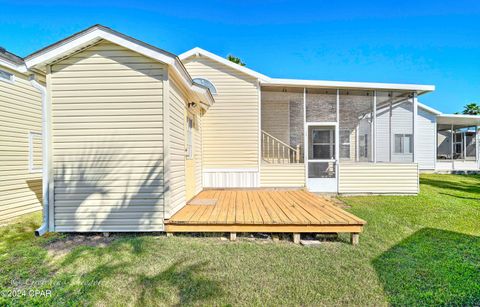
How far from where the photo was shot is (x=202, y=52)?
24.1ft

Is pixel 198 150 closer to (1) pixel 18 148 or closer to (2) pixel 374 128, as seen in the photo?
(1) pixel 18 148

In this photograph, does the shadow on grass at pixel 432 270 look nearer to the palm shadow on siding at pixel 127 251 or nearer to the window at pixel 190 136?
the palm shadow on siding at pixel 127 251

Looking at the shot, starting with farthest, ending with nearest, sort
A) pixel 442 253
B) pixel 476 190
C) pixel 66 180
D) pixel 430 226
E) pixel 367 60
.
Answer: pixel 367 60 → pixel 476 190 → pixel 430 226 → pixel 66 180 → pixel 442 253

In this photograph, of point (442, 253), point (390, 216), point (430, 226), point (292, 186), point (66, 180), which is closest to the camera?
point (442, 253)

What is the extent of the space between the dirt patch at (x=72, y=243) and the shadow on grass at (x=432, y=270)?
3981 mm

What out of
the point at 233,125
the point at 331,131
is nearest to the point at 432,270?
the point at 331,131

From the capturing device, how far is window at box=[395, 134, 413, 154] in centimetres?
743

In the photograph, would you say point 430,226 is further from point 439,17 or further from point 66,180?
point 439,17

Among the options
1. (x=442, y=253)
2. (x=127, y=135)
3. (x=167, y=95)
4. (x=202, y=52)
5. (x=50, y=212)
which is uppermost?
(x=202, y=52)

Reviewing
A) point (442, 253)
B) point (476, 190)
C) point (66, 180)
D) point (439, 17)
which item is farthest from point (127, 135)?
point (439, 17)

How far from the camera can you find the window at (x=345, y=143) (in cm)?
737

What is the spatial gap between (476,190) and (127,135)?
11.7m

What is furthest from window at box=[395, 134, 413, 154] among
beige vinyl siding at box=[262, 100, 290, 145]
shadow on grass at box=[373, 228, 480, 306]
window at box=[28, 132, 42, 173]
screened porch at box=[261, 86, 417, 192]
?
window at box=[28, 132, 42, 173]

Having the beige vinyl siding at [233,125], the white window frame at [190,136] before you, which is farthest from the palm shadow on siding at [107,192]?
the beige vinyl siding at [233,125]
